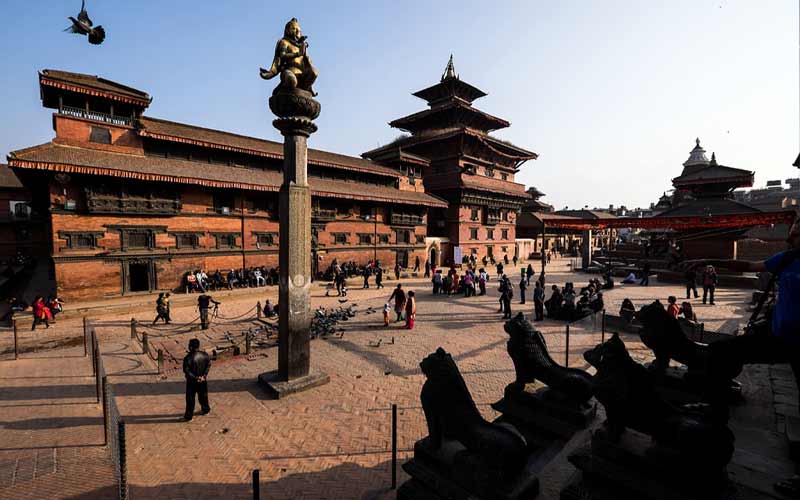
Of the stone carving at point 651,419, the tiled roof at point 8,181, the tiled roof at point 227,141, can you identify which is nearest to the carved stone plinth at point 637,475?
the stone carving at point 651,419

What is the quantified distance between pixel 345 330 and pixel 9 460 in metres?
8.81

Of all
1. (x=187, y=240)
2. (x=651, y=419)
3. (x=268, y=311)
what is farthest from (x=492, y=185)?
(x=651, y=419)

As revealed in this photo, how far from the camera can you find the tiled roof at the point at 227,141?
842 inches

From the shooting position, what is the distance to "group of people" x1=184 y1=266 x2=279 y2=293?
67.4 feet

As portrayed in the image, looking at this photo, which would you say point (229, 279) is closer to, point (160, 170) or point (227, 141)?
point (160, 170)

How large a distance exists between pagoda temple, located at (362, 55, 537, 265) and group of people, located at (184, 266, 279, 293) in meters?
17.3

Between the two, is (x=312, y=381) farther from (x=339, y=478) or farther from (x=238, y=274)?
(x=238, y=274)

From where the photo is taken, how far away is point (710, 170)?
1253 inches

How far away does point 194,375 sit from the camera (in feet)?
21.9

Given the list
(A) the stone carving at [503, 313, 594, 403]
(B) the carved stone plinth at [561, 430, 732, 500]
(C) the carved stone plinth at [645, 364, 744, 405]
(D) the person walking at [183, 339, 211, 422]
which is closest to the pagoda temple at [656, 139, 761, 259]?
(C) the carved stone plinth at [645, 364, 744, 405]

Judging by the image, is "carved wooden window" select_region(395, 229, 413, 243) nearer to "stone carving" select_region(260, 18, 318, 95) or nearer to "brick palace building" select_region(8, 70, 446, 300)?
"brick palace building" select_region(8, 70, 446, 300)

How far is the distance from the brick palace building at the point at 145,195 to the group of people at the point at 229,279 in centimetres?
65

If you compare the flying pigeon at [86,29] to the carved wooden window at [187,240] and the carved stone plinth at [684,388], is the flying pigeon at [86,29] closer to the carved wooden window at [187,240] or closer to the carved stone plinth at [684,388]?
the carved wooden window at [187,240]

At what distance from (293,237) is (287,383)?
3.36m
